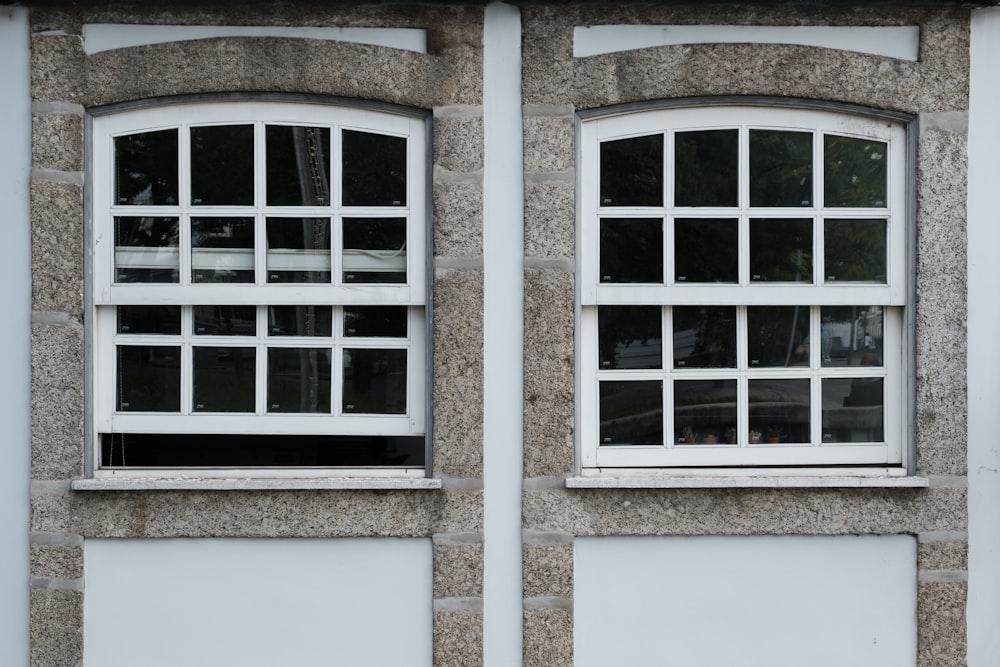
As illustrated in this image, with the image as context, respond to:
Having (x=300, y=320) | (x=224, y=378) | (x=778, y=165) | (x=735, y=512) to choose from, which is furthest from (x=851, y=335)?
(x=224, y=378)

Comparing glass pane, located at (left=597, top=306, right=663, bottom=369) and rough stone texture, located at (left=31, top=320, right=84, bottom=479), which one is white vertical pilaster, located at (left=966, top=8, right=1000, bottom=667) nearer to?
glass pane, located at (left=597, top=306, right=663, bottom=369)

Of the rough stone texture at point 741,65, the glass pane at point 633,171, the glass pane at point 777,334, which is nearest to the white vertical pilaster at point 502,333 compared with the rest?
the rough stone texture at point 741,65

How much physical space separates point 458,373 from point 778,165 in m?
1.81

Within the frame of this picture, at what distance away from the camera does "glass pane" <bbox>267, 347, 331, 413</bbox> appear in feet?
13.7

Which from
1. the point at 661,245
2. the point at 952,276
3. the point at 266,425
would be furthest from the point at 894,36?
the point at 266,425

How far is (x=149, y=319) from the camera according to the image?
4.15 metres

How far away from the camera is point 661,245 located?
4156mm

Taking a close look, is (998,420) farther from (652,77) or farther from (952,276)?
(652,77)

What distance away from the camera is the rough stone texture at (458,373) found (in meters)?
4.05

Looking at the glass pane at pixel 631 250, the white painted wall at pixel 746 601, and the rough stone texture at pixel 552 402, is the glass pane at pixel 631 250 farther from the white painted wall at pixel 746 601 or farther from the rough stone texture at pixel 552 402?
the white painted wall at pixel 746 601

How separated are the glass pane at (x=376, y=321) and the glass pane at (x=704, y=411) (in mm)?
1351

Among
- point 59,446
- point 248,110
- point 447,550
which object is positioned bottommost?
point 447,550

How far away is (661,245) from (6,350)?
308 centimetres

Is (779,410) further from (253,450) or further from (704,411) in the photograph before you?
(253,450)
